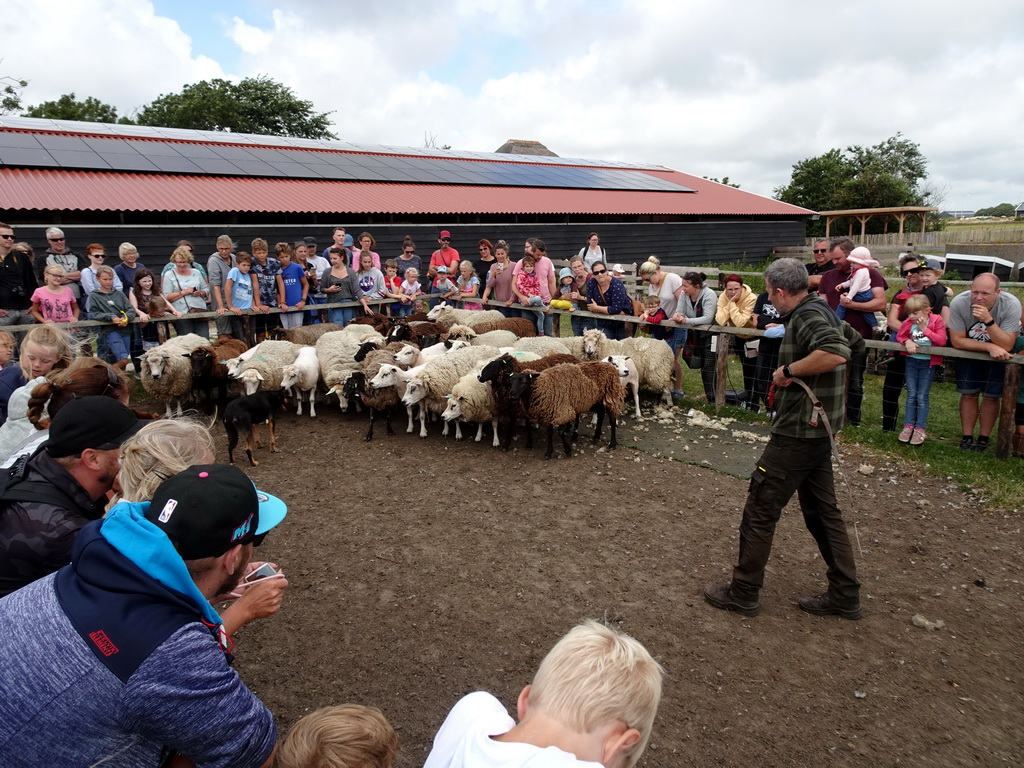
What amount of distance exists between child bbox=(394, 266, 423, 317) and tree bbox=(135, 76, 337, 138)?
1574 inches

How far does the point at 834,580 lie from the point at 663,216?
24.8 meters

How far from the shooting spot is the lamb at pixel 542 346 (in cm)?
880

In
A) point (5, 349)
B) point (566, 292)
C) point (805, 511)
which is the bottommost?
Result: point (805, 511)

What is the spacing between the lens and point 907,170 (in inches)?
2271

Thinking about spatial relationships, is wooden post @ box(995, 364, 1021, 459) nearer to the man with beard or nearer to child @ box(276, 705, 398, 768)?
child @ box(276, 705, 398, 768)

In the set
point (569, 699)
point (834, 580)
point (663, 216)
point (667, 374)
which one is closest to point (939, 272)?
point (667, 374)

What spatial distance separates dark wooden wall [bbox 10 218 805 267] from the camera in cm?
1493

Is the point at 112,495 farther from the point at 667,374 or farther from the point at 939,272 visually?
the point at 939,272

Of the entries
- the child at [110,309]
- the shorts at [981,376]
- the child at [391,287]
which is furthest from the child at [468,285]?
the shorts at [981,376]

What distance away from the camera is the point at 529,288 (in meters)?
10.7

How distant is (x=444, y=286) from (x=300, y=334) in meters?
3.33

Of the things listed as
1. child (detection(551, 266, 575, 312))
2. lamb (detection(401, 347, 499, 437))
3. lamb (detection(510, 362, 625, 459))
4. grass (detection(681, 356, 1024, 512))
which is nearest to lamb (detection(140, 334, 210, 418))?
lamb (detection(401, 347, 499, 437))

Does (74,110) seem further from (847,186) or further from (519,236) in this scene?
(847,186)

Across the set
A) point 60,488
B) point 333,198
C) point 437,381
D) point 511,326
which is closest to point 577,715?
point 60,488
